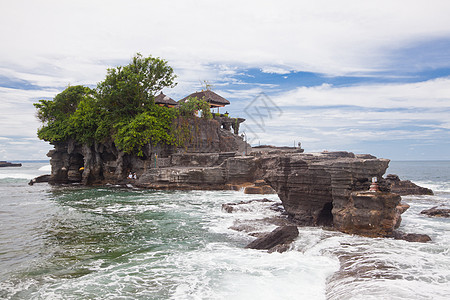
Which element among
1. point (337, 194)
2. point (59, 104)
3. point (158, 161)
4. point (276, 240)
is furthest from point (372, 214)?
point (59, 104)

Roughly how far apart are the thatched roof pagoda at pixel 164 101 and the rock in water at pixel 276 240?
1086 inches

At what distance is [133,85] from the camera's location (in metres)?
29.7

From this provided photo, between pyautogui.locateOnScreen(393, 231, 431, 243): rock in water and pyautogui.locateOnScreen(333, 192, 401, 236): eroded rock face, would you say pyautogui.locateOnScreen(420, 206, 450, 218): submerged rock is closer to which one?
pyautogui.locateOnScreen(393, 231, 431, 243): rock in water

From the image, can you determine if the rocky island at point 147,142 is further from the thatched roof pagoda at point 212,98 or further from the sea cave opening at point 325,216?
the sea cave opening at point 325,216

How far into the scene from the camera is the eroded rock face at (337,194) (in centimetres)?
977

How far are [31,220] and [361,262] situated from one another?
1352 centimetres

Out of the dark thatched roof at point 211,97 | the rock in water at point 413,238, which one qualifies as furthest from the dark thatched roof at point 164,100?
the rock in water at point 413,238

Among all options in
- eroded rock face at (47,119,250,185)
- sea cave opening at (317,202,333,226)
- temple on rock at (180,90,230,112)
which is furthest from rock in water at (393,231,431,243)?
temple on rock at (180,90,230,112)

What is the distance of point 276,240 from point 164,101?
2822 centimetres

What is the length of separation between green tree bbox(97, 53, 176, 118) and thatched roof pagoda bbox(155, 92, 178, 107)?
11.3 feet

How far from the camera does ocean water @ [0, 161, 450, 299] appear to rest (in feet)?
20.7

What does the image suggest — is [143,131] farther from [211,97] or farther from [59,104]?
[59,104]

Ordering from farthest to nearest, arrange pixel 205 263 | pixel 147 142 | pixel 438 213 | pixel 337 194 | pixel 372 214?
pixel 147 142
pixel 438 213
pixel 337 194
pixel 372 214
pixel 205 263

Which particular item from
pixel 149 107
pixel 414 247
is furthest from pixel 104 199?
pixel 414 247
